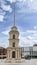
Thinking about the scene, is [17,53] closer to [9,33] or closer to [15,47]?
[15,47]

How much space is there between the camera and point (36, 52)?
89.2 metres

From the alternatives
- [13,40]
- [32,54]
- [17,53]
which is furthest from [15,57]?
[32,54]

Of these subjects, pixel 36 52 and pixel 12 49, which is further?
pixel 36 52

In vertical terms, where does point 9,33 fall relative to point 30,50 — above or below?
above

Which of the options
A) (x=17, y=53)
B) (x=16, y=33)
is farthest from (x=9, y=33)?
(x=17, y=53)

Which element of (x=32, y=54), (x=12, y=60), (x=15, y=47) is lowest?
(x=32, y=54)

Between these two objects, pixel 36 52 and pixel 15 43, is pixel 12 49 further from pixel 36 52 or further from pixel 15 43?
pixel 36 52

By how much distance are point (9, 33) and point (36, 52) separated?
44.0 metres

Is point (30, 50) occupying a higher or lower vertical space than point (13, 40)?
lower

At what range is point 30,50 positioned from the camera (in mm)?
90875

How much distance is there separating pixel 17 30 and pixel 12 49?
5.14 metres

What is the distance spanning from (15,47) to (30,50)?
4450 cm

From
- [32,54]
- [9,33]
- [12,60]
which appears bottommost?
[32,54]

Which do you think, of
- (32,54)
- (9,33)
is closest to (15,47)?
(9,33)
